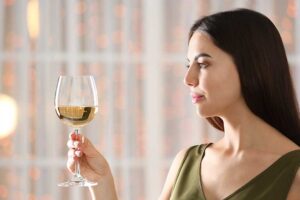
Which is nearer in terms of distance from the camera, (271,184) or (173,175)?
(271,184)

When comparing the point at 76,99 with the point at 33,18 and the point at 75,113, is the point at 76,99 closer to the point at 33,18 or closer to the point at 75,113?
the point at 75,113

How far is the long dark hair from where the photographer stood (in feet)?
6.58

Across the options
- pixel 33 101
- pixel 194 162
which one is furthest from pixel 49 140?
pixel 194 162

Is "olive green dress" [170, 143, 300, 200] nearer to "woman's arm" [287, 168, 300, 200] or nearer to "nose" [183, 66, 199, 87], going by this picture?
"woman's arm" [287, 168, 300, 200]

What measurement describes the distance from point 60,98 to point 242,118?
551 millimetres

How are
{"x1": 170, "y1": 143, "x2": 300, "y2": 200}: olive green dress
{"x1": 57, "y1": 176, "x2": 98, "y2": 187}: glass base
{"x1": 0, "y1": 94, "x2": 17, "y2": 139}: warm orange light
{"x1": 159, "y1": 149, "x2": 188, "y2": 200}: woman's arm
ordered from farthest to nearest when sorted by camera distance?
{"x1": 0, "y1": 94, "x2": 17, "y2": 139}: warm orange light → {"x1": 159, "y1": 149, "x2": 188, "y2": 200}: woman's arm → {"x1": 170, "y1": 143, "x2": 300, "y2": 200}: olive green dress → {"x1": 57, "y1": 176, "x2": 98, "y2": 187}: glass base

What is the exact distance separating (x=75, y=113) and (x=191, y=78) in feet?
1.15

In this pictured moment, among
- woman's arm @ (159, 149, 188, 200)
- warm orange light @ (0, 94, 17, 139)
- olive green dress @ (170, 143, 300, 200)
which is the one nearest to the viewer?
olive green dress @ (170, 143, 300, 200)

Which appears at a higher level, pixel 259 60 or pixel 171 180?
pixel 259 60

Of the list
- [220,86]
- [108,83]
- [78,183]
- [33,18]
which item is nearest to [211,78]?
[220,86]

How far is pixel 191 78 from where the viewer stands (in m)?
2.02

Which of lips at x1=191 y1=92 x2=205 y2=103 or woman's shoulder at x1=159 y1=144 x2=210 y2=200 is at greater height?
lips at x1=191 y1=92 x2=205 y2=103

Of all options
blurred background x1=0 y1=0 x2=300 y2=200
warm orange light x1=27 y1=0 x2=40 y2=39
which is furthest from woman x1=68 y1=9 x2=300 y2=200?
warm orange light x1=27 y1=0 x2=40 y2=39

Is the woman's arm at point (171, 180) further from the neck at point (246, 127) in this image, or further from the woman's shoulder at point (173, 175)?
the neck at point (246, 127)
